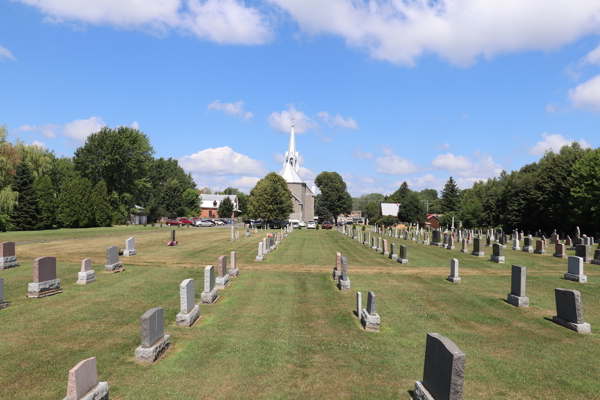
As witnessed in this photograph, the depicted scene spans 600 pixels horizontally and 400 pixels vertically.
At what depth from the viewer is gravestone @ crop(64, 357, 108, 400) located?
5227mm

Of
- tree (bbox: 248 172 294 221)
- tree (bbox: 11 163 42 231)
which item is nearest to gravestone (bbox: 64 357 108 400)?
tree (bbox: 11 163 42 231)

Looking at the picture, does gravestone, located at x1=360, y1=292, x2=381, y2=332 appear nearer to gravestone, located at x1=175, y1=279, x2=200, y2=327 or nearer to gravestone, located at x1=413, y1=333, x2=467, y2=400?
gravestone, located at x1=413, y1=333, x2=467, y2=400

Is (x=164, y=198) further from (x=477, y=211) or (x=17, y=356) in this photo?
(x=17, y=356)

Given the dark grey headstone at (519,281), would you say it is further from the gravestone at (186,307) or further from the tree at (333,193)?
the tree at (333,193)

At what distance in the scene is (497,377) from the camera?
7.31 metres

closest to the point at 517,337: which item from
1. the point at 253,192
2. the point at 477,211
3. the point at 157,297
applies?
the point at 157,297

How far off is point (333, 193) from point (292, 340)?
108601 millimetres

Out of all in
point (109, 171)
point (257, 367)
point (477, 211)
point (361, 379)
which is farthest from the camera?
point (477, 211)

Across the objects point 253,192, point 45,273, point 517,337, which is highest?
point 253,192

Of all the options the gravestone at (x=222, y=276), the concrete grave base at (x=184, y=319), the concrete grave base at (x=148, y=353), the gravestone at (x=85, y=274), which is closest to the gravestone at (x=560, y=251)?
the gravestone at (x=222, y=276)

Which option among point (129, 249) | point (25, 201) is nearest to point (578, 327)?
point (129, 249)

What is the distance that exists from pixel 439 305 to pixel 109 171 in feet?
244

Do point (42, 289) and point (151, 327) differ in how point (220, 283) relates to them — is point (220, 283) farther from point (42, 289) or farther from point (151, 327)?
point (151, 327)

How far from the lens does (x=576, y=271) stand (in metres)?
17.0
